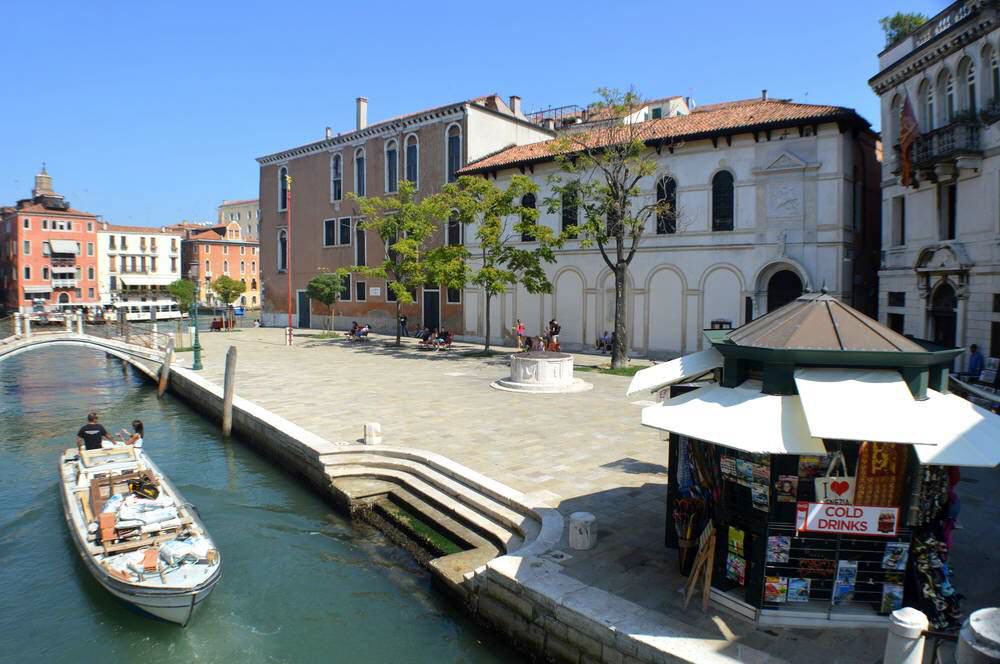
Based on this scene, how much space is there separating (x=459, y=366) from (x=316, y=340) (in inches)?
550

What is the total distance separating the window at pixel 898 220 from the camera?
20297 millimetres

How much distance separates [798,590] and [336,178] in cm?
3857

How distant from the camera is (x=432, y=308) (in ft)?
113

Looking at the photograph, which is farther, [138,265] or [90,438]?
[138,265]

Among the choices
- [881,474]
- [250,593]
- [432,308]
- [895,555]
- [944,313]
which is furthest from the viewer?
[432,308]

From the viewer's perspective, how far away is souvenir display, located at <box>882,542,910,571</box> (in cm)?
578

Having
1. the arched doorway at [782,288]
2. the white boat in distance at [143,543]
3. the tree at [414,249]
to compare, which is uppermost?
the tree at [414,249]

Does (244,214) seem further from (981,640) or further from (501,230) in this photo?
(981,640)

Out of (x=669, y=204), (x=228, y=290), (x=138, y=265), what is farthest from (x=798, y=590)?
(x=138, y=265)

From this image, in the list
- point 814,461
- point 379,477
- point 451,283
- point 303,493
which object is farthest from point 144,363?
point 814,461

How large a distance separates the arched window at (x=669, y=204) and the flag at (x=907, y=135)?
25.1ft

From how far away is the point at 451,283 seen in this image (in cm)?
2634

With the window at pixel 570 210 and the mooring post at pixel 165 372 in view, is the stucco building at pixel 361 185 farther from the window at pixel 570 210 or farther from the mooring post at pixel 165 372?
the mooring post at pixel 165 372

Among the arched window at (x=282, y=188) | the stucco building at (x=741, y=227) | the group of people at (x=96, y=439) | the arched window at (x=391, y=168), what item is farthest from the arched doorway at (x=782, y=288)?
the arched window at (x=282, y=188)
